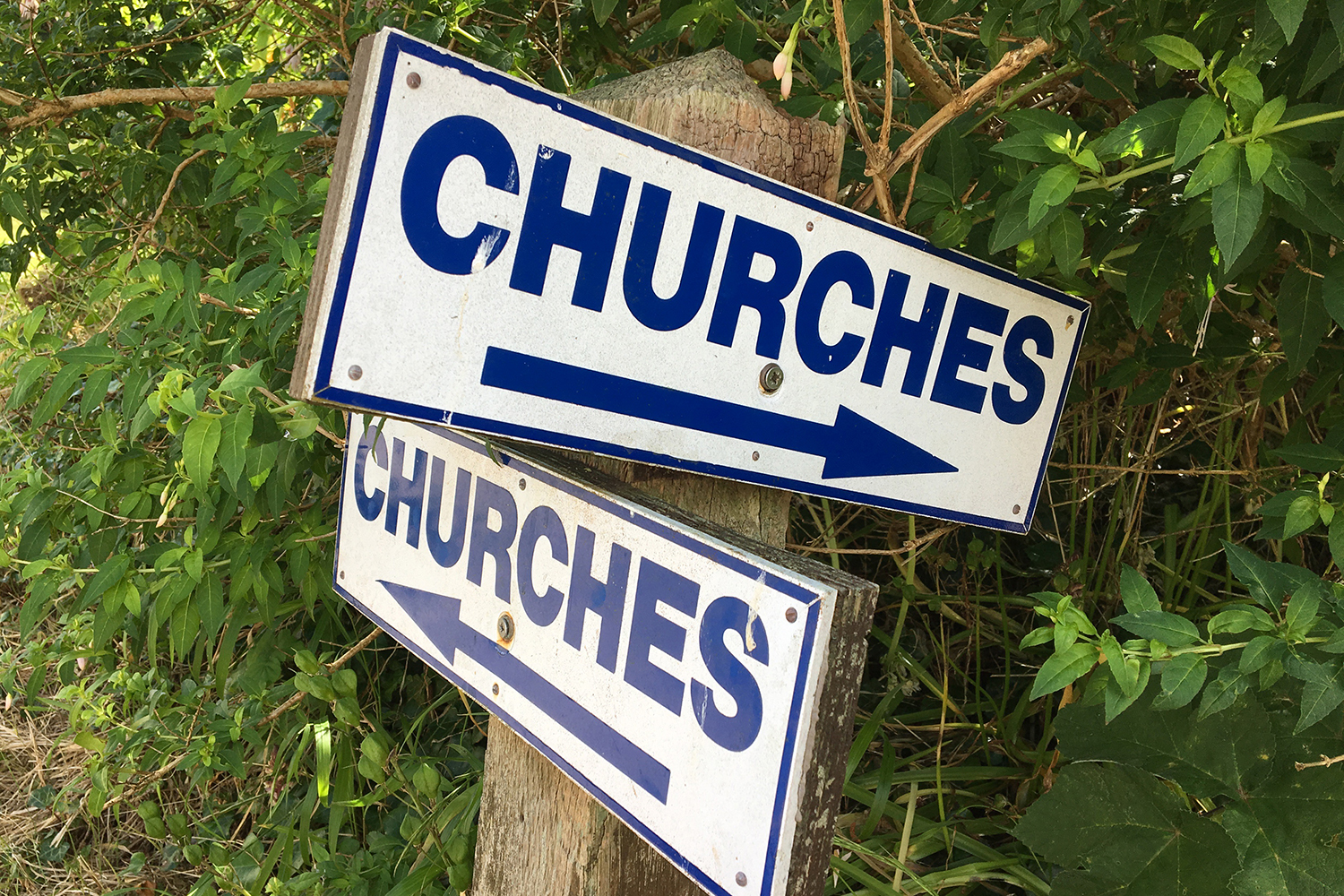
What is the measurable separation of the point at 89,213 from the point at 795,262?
85.1 inches

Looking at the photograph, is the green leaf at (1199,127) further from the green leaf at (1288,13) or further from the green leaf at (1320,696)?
the green leaf at (1320,696)

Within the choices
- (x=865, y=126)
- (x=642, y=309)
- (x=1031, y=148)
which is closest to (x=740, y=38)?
(x=865, y=126)

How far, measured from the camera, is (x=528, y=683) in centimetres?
107

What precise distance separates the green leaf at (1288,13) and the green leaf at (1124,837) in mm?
1059

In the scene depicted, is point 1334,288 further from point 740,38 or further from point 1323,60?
point 740,38

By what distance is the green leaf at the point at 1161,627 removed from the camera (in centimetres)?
98

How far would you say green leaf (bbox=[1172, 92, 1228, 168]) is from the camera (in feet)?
2.97

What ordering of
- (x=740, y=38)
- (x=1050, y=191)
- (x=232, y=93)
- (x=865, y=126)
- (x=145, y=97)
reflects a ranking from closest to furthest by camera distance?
(x=1050, y=191) < (x=865, y=126) < (x=740, y=38) < (x=232, y=93) < (x=145, y=97)

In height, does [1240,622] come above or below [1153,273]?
below

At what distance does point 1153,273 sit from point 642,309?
65 cm

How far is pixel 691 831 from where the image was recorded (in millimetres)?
859

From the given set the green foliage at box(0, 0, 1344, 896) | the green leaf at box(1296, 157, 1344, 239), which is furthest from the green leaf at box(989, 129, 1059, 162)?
the green leaf at box(1296, 157, 1344, 239)

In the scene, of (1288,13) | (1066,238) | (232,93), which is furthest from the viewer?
(232,93)

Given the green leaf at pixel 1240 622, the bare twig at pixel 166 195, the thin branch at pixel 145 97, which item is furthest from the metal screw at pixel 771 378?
the bare twig at pixel 166 195
